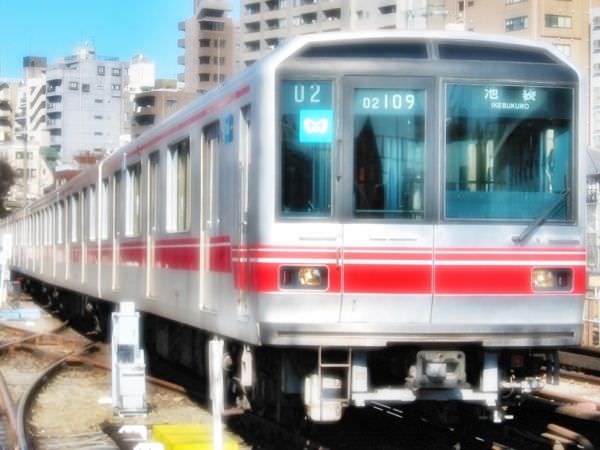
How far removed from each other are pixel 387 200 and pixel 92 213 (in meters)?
10.1

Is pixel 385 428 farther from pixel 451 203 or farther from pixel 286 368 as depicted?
pixel 451 203

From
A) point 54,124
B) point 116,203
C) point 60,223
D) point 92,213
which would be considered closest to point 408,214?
point 116,203

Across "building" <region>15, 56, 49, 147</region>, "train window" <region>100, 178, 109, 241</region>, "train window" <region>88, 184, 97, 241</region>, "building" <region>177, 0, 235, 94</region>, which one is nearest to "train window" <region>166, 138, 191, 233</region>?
"train window" <region>100, 178, 109, 241</region>

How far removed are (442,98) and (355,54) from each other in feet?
2.12

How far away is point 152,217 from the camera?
1204cm

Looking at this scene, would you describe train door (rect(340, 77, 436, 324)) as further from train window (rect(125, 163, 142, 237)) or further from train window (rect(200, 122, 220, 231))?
train window (rect(125, 163, 142, 237))

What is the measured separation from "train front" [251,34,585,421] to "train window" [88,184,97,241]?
370 inches

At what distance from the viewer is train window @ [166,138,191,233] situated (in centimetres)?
1057

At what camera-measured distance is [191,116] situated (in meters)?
10.3

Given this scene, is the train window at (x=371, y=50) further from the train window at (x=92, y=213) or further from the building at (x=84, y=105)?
the building at (x=84, y=105)

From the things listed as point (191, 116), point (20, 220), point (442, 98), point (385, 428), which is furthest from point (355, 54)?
point (20, 220)

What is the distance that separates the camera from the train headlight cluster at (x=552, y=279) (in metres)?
7.97

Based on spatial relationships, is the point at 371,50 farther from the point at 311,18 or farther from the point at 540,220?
the point at 311,18

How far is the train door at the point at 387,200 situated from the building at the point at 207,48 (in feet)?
302
